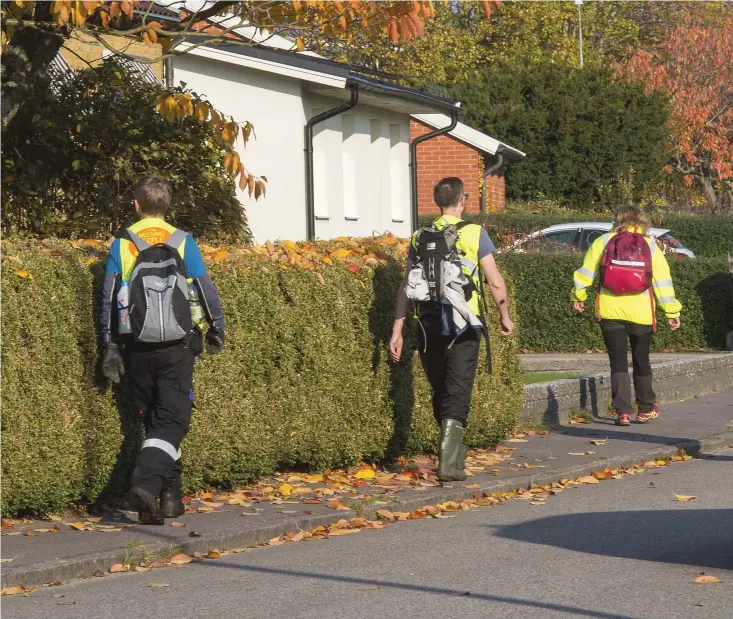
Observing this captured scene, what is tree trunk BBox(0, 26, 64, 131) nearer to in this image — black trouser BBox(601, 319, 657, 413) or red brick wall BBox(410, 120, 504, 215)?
black trouser BBox(601, 319, 657, 413)

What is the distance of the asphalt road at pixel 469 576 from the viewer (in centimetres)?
583

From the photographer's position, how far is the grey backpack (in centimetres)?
743

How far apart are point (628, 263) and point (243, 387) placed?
4690mm

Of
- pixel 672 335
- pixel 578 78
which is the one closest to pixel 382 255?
pixel 672 335

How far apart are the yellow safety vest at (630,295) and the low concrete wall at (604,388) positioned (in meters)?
0.92

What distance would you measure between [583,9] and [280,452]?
50780 mm

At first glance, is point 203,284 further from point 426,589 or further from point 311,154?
point 311,154

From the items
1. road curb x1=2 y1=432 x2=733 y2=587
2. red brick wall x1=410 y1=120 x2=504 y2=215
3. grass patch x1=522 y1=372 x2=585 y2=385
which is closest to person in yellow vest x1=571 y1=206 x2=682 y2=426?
road curb x1=2 y1=432 x2=733 y2=587

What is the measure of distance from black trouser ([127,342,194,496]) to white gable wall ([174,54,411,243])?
976cm

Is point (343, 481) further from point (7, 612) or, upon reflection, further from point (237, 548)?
point (7, 612)

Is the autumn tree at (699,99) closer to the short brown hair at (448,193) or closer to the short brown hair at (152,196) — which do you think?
the short brown hair at (448,193)

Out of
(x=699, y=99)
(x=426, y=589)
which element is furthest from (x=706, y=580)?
(x=699, y=99)

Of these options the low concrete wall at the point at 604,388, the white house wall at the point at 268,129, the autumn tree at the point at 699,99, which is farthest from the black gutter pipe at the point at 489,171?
the low concrete wall at the point at 604,388

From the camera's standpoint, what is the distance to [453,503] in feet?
29.0
